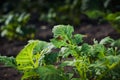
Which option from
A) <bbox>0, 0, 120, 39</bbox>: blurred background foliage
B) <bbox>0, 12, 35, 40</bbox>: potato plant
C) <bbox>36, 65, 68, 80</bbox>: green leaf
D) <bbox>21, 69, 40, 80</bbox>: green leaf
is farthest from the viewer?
<bbox>0, 0, 120, 39</bbox>: blurred background foliage

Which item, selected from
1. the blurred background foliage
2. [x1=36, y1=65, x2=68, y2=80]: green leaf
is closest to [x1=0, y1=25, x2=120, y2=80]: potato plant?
[x1=36, y1=65, x2=68, y2=80]: green leaf

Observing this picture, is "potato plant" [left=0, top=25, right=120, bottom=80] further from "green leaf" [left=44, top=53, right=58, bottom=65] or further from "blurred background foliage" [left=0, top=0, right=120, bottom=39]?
"blurred background foliage" [left=0, top=0, right=120, bottom=39]

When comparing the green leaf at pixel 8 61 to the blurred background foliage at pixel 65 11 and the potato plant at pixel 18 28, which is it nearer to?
the blurred background foliage at pixel 65 11

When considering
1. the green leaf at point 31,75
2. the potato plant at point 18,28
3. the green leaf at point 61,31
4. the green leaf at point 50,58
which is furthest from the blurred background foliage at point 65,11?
the green leaf at point 31,75

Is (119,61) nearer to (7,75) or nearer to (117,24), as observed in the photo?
(7,75)

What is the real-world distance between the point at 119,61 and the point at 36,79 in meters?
0.75

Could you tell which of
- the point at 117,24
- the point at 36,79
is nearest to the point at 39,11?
the point at 117,24

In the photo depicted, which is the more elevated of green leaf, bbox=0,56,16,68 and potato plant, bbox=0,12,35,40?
potato plant, bbox=0,12,35,40

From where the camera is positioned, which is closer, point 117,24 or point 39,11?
point 117,24

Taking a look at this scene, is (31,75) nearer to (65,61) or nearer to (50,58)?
(50,58)

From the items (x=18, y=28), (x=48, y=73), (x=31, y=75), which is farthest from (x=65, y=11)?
(x=48, y=73)

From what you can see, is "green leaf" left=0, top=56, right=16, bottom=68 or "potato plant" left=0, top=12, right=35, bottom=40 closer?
"green leaf" left=0, top=56, right=16, bottom=68

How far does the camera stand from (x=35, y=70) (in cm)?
270

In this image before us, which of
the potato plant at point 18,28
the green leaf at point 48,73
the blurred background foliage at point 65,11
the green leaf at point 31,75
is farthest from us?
the blurred background foliage at point 65,11
